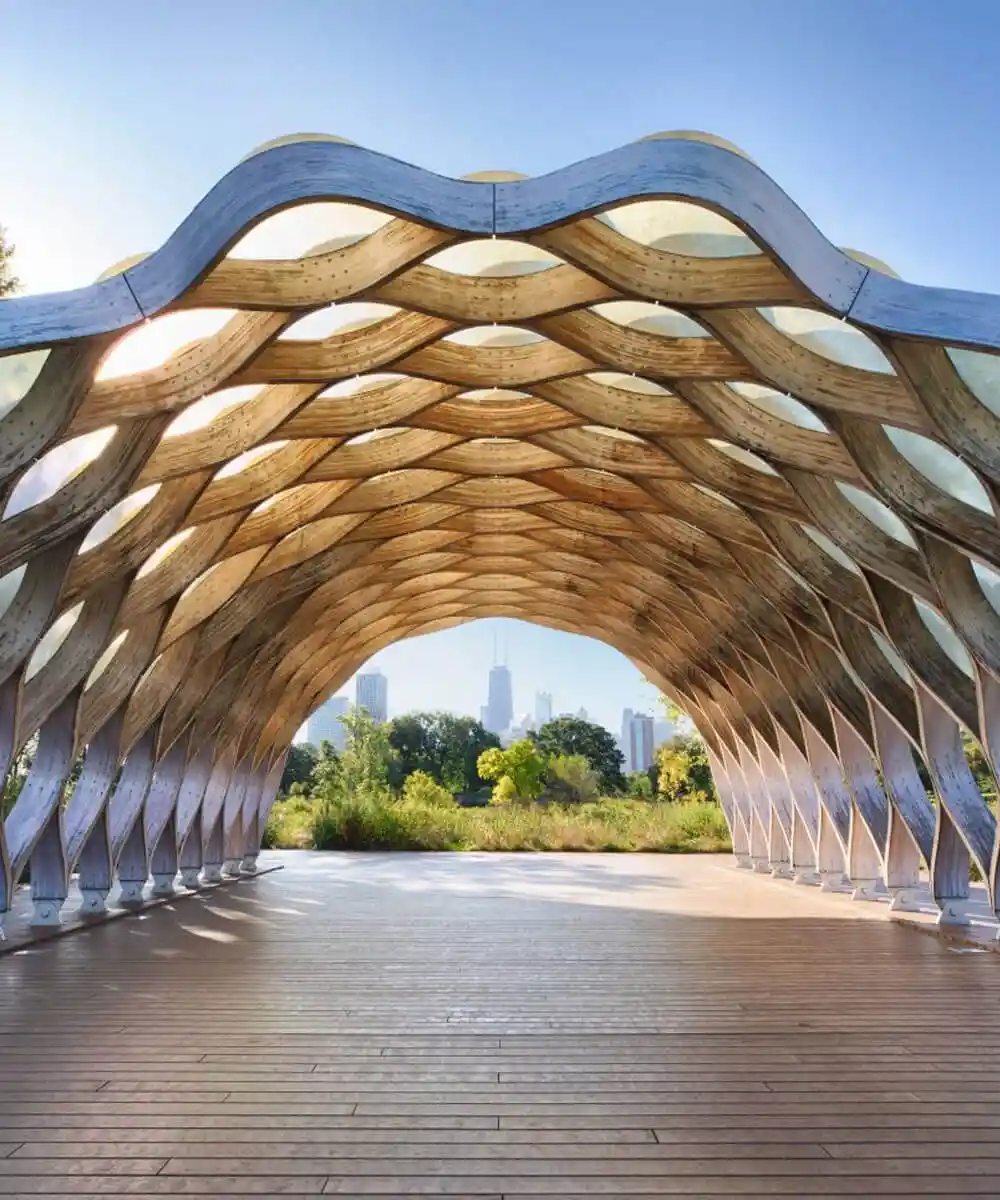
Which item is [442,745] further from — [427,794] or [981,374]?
[981,374]

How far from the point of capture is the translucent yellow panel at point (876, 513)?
1357cm

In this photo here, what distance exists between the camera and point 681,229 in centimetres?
992

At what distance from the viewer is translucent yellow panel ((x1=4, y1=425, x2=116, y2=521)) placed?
11031 millimetres

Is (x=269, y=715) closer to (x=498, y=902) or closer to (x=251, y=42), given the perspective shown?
(x=498, y=902)

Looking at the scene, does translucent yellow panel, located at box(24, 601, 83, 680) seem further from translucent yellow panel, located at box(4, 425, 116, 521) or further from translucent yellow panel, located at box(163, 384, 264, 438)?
translucent yellow panel, located at box(4, 425, 116, 521)

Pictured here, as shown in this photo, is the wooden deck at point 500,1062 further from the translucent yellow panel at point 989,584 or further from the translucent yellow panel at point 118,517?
the translucent yellow panel at point 118,517

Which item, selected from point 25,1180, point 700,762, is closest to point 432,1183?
point 25,1180

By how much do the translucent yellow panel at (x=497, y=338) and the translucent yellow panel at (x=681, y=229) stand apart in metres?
3.39

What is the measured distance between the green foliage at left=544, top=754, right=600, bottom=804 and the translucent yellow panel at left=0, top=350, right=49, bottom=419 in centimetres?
5316

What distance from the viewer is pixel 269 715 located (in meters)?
25.6

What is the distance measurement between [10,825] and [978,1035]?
12.1 m

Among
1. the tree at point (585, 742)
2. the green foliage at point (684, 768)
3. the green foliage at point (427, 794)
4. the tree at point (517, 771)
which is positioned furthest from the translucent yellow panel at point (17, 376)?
the tree at point (585, 742)

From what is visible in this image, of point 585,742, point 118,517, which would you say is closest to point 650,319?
point 118,517

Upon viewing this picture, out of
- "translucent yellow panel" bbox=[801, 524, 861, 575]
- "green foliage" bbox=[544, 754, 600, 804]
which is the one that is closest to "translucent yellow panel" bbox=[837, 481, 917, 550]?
"translucent yellow panel" bbox=[801, 524, 861, 575]
